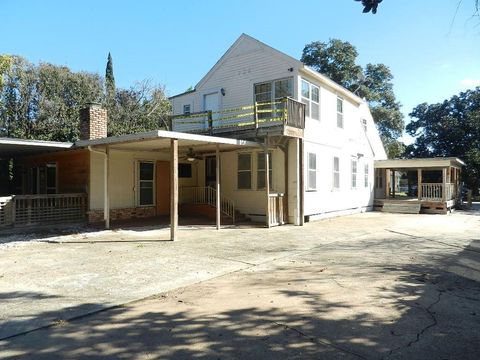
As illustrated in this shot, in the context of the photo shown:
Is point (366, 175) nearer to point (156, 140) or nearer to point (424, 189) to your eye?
point (424, 189)

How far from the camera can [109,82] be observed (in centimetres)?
3138

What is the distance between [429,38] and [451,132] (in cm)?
3382

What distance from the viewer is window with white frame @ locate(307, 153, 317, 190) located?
16.1 metres

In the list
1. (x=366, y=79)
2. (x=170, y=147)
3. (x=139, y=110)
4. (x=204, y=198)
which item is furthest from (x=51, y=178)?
(x=366, y=79)

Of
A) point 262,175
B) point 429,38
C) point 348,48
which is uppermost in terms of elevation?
point 348,48

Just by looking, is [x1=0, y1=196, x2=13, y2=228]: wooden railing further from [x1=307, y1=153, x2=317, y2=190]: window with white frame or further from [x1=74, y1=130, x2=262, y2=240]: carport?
[x1=307, y1=153, x2=317, y2=190]: window with white frame

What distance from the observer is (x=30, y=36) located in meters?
25.2

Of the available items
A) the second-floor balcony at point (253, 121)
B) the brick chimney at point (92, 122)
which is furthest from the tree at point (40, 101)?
the brick chimney at point (92, 122)

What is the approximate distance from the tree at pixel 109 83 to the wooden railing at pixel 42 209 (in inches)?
732

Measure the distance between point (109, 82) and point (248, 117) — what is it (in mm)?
19127

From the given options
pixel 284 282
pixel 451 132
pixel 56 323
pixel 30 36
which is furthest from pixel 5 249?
pixel 451 132

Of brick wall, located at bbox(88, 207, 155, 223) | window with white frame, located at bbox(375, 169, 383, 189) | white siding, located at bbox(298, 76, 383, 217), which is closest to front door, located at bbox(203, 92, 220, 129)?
white siding, located at bbox(298, 76, 383, 217)

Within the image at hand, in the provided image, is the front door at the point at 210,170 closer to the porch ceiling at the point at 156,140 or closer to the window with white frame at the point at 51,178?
the porch ceiling at the point at 156,140

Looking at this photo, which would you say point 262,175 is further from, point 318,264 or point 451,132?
point 451,132
